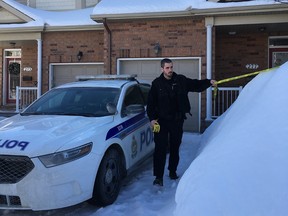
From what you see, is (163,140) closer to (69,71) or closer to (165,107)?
(165,107)

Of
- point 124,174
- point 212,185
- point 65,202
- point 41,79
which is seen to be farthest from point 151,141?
A: point 41,79

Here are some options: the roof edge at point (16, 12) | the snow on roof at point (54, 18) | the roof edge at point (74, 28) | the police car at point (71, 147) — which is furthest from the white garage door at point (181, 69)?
the police car at point (71, 147)

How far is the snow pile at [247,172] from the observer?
2514mm

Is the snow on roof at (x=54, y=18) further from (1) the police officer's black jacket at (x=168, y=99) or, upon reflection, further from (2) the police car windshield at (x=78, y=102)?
(1) the police officer's black jacket at (x=168, y=99)

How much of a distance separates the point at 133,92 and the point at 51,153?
2.50 meters

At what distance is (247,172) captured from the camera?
276 centimetres

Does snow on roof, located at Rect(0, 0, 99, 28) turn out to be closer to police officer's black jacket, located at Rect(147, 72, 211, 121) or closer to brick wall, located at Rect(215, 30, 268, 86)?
brick wall, located at Rect(215, 30, 268, 86)

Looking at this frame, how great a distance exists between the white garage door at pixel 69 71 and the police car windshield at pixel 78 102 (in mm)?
6798

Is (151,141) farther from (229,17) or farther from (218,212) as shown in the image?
(229,17)

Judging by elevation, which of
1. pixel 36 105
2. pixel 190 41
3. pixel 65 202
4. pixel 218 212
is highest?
pixel 190 41

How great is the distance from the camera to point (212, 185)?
→ 285cm

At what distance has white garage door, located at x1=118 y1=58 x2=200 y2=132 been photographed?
10.7 m

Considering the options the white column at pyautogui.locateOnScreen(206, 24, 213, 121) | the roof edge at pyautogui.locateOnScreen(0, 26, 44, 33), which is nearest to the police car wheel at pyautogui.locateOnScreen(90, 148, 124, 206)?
the white column at pyautogui.locateOnScreen(206, 24, 213, 121)

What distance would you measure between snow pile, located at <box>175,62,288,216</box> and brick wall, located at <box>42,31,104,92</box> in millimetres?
9375
